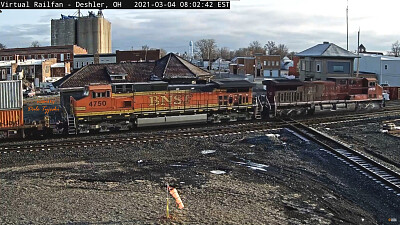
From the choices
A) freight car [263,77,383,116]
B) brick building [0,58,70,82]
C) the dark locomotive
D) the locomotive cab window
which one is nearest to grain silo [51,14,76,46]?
brick building [0,58,70,82]

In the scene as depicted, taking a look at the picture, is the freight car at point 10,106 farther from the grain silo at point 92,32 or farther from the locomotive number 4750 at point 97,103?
the grain silo at point 92,32

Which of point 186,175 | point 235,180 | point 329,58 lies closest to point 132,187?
point 186,175

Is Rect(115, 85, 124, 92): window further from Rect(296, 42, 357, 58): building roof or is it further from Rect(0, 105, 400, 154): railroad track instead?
Rect(296, 42, 357, 58): building roof

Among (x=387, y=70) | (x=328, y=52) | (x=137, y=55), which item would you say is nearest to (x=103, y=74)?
(x=328, y=52)

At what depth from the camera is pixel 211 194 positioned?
1195cm

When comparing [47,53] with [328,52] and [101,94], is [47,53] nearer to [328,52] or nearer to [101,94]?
[328,52]

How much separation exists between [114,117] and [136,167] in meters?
7.32

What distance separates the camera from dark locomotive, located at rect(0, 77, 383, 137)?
2111cm

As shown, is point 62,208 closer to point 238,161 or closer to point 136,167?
point 136,167

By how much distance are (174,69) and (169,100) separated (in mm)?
10684

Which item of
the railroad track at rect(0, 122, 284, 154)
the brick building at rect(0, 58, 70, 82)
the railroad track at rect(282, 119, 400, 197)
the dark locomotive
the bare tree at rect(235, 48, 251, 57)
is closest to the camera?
the railroad track at rect(282, 119, 400, 197)

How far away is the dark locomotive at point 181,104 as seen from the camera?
69.3ft

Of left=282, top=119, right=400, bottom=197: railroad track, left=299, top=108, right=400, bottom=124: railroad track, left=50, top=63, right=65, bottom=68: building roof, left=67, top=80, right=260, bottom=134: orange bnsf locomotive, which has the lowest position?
left=282, top=119, right=400, bottom=197: railroad track

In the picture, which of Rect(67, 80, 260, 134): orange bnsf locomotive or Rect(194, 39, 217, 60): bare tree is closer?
Rect(67, 80, 260, 134): orange bnsf locomotive
